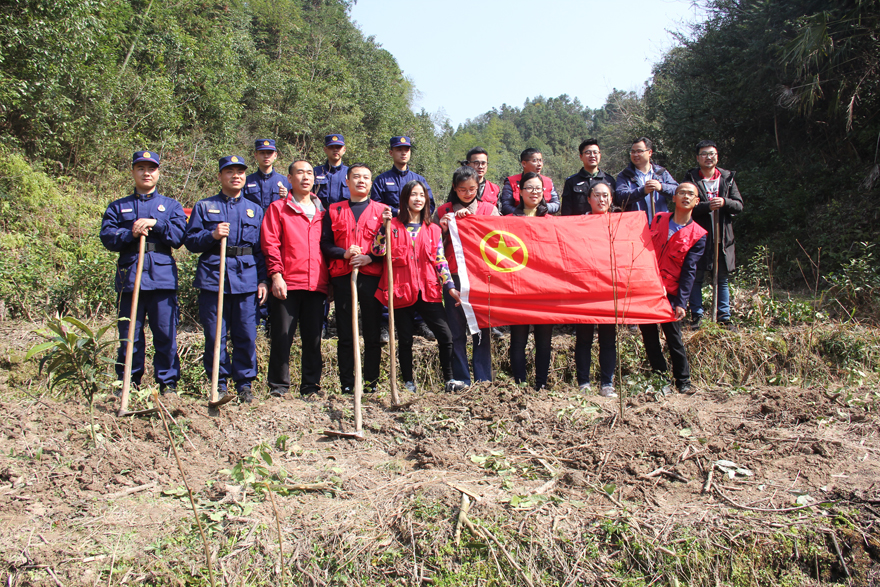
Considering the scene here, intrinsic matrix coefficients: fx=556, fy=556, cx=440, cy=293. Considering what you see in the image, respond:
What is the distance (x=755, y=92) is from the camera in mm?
11766

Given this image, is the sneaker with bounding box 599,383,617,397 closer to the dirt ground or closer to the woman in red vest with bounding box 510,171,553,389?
the dirt ground

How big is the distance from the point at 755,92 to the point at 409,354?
10851mm

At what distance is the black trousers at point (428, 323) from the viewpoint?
4.88 metres

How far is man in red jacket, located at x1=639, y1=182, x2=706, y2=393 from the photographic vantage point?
198 inches

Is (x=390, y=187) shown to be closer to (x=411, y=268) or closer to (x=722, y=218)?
(x=411, y=268)

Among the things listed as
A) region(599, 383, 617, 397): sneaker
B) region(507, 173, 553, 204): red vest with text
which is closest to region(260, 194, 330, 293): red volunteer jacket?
region(507, 173, 553, 204): red vest with text

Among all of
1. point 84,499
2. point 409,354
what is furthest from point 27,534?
point 409,354

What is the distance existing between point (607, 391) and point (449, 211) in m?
2.25

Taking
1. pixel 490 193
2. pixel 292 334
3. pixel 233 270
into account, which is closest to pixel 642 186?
pixel 490 193

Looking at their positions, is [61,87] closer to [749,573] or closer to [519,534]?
[519,534]

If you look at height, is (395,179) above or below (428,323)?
above

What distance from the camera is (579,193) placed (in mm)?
5996

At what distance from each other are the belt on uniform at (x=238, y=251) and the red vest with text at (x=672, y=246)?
3736mm

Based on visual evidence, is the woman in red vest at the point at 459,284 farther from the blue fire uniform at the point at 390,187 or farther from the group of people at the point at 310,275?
the blue fire uniform at the point at 390,187
